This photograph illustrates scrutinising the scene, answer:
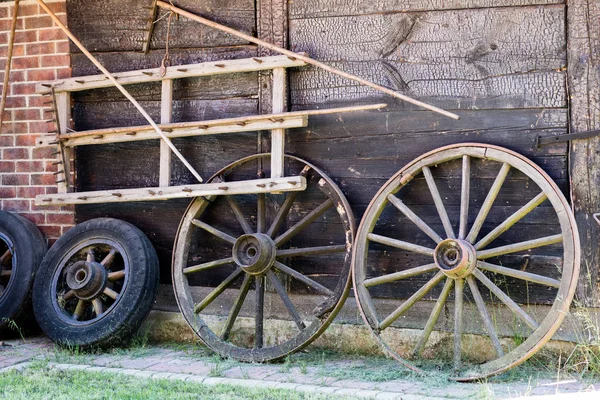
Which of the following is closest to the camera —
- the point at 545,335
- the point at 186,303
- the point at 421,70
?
the point at 545,335

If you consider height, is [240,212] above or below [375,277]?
above

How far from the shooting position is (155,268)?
5.45 meters

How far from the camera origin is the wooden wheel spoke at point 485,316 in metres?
4.41

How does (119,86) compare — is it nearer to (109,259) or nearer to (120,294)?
(109,259)

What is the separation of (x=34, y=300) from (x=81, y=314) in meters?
0.34

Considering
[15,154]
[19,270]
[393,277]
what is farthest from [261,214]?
[15,154]

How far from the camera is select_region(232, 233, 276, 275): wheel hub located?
5031 mm

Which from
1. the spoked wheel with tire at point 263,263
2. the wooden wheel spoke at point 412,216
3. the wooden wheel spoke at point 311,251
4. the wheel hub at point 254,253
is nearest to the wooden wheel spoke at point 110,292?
the spoked wheel with tire at point 263,263

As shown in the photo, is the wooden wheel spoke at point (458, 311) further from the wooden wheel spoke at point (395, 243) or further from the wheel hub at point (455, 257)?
the wooden wheel spoke at point (395, 243)

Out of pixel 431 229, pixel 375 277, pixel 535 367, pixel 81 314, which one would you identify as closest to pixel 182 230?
pixel 81 314

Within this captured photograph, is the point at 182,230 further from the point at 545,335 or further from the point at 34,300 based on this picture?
the point at 545,335

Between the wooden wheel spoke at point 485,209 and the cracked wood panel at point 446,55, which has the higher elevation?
the cracked wood panel at point 446,55

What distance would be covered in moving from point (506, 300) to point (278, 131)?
1.71 metres

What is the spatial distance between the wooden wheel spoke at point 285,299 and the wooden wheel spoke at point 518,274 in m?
1.15
